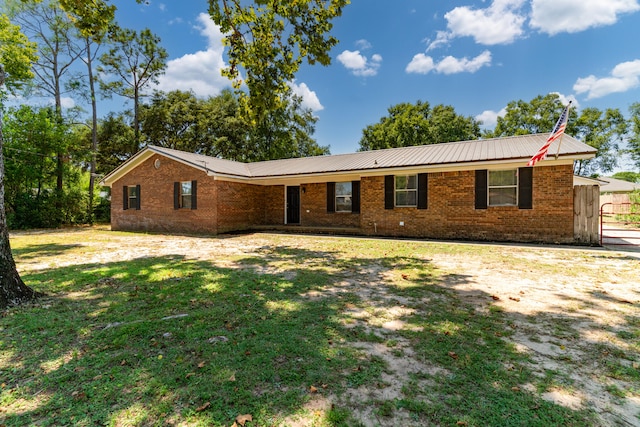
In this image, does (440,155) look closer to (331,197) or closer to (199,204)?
(331,197)

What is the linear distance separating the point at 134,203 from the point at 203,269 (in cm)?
1276

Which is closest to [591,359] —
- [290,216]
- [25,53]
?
[290,216]

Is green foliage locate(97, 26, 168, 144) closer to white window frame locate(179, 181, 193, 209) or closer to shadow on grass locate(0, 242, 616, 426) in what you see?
white window frame locate(179, 181, 193, 209)

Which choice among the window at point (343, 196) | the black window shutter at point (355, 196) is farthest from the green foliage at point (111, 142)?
the black window shutter at point (355, 196)

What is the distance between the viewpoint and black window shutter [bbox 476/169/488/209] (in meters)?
10.7

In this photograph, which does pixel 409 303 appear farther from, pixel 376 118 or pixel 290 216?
pixel 376 118

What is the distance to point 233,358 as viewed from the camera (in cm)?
279

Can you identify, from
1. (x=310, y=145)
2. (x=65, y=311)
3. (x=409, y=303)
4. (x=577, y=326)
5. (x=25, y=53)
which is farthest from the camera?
(x=310, y=145)

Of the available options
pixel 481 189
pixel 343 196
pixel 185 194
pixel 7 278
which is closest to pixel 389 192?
pixel 343 196

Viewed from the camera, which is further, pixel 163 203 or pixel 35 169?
pixel 35 169

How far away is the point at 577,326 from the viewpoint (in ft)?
11.5

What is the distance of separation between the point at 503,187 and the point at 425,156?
3.24 m

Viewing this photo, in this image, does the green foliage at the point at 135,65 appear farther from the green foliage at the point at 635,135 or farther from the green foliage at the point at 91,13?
the green foliage at the point at 635,135

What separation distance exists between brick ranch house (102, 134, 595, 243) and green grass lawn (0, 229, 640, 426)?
694 cm
